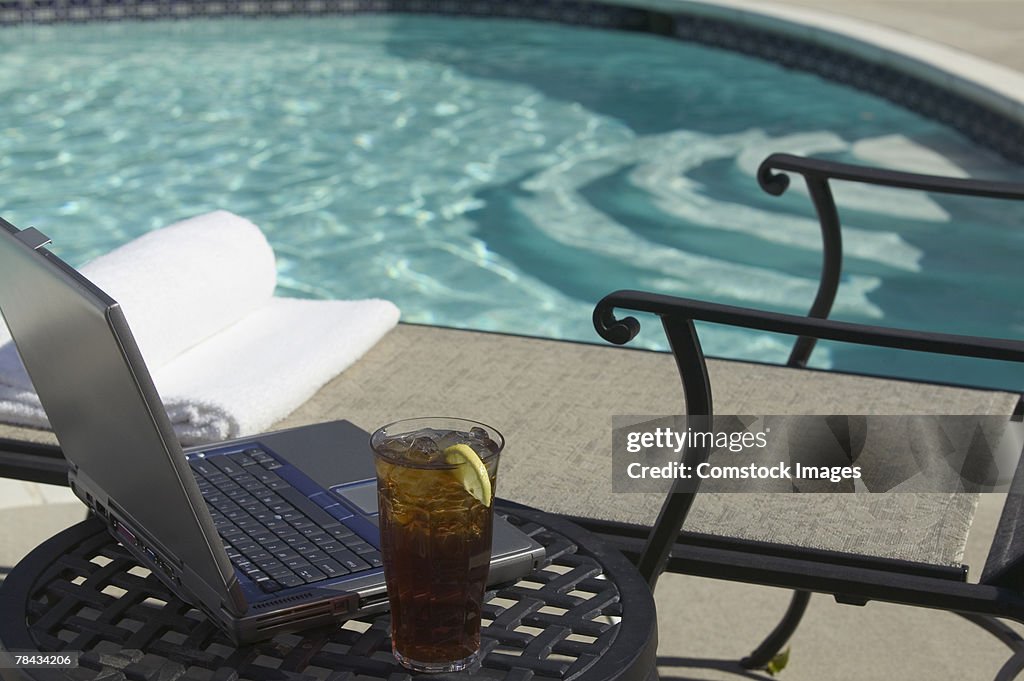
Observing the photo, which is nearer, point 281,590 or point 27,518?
point 281,590

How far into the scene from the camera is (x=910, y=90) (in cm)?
656

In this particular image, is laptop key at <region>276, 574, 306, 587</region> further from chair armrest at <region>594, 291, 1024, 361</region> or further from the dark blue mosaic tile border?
the dark blue mosaic tile border

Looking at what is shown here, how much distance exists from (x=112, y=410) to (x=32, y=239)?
0.56 feet

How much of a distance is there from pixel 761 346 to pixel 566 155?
228 cm

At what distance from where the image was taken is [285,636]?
3.66ft

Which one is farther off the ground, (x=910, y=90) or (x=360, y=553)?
(x=360, y=553)

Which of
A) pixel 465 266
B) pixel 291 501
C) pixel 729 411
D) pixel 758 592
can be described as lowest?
pixel 465 266

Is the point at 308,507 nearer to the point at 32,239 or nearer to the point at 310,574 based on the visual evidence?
the point at 310,574

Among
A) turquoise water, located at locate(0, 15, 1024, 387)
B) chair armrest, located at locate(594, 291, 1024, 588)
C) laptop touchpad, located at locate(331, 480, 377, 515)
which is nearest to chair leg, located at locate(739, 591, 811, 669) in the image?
chair armrest, located at locate(594, 291, 1024, 588)

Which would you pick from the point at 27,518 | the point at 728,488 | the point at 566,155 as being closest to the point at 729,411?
the point at 728,488

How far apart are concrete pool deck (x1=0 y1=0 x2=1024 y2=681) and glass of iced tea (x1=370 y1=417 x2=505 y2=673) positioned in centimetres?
116

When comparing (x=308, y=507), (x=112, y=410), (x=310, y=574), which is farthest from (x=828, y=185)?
(x=112, y=410)

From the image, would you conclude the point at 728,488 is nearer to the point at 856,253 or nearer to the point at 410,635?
the point at 410,635

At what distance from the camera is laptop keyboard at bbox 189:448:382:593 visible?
3.93ft
